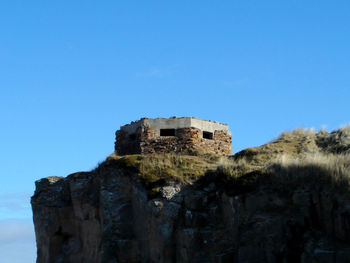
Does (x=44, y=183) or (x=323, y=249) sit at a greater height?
(x=44, y=183)

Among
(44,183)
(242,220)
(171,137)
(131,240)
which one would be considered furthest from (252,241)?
(44,183)

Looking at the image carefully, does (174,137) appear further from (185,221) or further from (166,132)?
(185,221)

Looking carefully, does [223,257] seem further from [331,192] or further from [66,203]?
[66,203]

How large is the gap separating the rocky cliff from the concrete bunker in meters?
2.13

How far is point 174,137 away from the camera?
30906 mm

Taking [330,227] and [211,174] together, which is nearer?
[330,227]

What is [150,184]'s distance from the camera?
2575cm

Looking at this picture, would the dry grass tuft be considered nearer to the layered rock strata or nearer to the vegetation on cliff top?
the vegetation on cliff top

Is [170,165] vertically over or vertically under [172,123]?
under

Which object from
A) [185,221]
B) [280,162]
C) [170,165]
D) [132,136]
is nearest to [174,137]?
[132,136]

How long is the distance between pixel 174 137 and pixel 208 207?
7180 mm

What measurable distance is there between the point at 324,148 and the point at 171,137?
24.4 feet

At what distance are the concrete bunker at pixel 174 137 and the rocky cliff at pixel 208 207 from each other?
2129mm

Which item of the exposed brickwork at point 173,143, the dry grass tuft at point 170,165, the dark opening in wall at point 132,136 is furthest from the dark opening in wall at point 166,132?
the dry grass tuft at point 170,165
